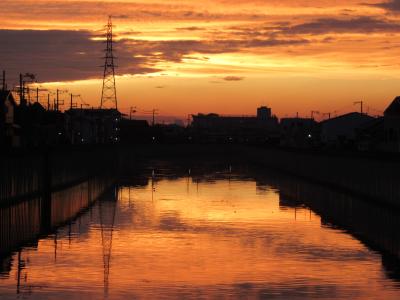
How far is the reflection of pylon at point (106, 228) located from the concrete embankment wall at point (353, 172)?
18.3 m

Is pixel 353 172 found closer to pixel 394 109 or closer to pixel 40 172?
pixel 40 172

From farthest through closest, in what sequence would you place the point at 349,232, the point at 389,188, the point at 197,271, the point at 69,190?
the point at 69,190 < the point at 389,188 < the point at 349,232 < the point at 197,271

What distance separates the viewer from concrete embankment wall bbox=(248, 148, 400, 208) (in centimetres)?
6309

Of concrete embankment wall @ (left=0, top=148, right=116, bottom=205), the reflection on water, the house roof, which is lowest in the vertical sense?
the reflection on water

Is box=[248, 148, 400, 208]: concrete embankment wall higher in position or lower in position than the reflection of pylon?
higher

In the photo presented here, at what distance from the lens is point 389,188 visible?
63.8m

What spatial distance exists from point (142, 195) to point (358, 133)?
9770 cm

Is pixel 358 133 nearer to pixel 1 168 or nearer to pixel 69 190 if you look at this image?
pixel 69 190

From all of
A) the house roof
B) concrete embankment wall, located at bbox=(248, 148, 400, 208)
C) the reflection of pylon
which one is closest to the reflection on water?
the reflection of pylon

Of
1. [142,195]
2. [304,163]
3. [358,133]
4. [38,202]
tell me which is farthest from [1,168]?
[358,133]

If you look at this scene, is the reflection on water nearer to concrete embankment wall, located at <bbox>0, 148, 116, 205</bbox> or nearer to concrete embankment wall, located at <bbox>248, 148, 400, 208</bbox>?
concrete embankment wall, located at <bbox>0, 148, 116, 205</bbox>

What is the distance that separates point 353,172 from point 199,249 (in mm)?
43202

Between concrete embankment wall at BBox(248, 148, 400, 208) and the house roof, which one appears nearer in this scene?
concrete embankment wall at BBox(248, 148, 400, 208)

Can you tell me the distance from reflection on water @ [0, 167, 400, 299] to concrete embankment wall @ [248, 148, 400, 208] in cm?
207
